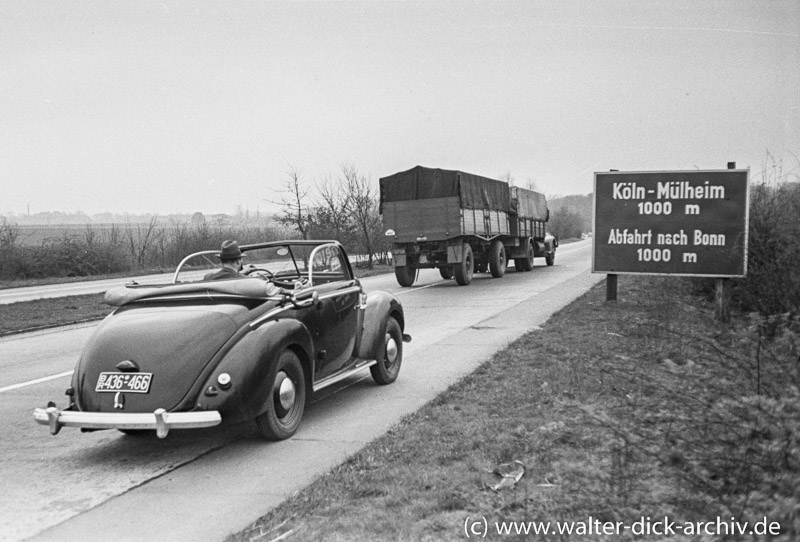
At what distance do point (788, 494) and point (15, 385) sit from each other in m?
8.05

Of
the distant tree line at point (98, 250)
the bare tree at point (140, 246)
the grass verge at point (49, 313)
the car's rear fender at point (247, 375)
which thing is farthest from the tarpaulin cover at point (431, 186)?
the bare tree at point (140, 246)

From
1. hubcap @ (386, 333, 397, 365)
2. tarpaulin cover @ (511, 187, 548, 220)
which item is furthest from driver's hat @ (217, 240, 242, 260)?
tarpaulin cover @ (511, 187, 548, 220)

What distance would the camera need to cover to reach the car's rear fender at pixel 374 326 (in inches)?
290

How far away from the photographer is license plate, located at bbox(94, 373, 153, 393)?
4988mm

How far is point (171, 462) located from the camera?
522 centimetres

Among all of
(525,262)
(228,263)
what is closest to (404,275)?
(525,262)

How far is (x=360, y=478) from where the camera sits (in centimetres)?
454

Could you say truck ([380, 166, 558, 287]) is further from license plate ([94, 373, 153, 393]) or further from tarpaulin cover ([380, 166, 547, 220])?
license plate ([94, 373, 153, 393])

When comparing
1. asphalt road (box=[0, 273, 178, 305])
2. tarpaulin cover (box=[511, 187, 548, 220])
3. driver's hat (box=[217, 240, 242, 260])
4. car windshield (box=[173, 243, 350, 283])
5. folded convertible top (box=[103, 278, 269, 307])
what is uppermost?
tarpaulin cover (box=[511, 187, 548, 220])

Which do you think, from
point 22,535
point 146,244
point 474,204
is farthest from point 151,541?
point 146,244

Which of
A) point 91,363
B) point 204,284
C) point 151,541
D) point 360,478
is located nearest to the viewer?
point 151,541

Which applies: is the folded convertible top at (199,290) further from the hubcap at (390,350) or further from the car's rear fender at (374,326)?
the hubcap at (390,350)

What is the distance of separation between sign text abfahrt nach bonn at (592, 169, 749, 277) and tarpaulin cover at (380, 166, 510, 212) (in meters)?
7.46

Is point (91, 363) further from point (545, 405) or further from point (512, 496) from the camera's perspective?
point (545, 405)
